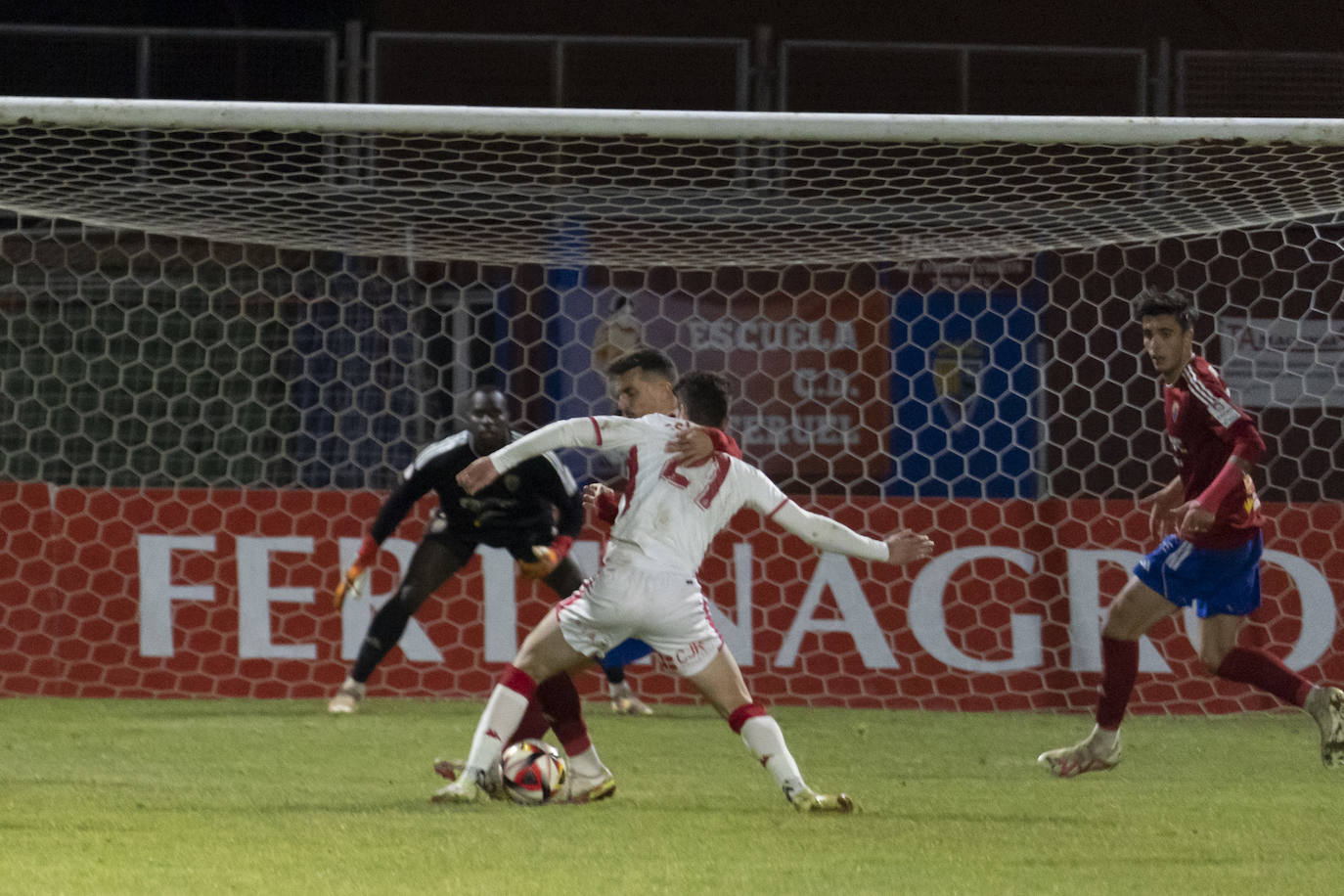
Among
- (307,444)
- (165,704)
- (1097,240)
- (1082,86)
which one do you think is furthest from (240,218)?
(1082,86)

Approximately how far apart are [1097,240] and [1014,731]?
7.59ft

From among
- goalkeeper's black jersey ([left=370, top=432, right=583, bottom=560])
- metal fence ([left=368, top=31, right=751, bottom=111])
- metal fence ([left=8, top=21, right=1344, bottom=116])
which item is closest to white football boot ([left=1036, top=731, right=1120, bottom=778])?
goalkeeper's black jersey ([left=370, top=432, right=583, bottom=560])

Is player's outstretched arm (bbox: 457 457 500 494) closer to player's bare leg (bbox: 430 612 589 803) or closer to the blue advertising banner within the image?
player's bare leg (bbox: 430 612 589 803)

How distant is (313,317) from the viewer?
10.6 m

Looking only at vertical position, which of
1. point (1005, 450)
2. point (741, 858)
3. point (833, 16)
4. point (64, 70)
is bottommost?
point (741, 858)

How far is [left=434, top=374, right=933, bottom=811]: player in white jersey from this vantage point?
15.4 feet

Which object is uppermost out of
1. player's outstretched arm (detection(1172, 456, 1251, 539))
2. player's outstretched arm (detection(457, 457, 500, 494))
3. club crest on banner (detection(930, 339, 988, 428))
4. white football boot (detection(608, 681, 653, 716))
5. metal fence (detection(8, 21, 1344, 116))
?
metal fence (detection(8, 21, 1344, 116))

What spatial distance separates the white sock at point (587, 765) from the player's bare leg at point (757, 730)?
55 centimetres

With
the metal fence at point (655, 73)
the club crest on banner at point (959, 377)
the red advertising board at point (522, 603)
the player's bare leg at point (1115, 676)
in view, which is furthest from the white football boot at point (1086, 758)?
the metal fence at point (655, 73)

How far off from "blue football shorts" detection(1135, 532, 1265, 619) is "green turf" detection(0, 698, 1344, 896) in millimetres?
610

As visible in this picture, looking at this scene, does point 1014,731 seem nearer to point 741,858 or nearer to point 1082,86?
point 741,858

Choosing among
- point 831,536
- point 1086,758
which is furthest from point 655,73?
point 831,536

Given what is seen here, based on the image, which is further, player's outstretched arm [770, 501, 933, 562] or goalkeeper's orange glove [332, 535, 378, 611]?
goalkeeper's orange glove [332, 535, 378, 611]

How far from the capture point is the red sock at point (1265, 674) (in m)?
5.63
